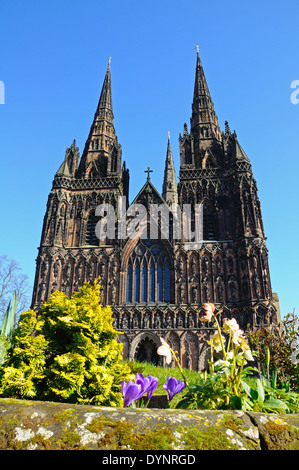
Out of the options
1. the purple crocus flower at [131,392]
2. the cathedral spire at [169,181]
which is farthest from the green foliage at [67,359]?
the cathedral spire at [169,181]

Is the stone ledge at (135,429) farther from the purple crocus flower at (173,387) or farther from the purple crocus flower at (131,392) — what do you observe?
the purple crocus flower at (173,387)

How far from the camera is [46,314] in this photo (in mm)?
9781

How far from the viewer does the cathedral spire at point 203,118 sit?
38250 mm

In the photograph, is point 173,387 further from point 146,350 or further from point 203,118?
point 203,118

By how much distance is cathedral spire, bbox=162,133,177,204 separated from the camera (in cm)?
5762

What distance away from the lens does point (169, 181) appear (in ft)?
196

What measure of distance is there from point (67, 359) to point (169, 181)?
5355cm

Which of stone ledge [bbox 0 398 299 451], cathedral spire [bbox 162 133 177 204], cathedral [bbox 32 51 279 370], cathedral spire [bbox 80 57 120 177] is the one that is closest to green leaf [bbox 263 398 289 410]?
stone ledge [bbox 0 398 299 451]

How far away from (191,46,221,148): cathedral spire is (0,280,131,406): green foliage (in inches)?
1250

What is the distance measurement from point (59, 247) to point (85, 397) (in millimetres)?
23823

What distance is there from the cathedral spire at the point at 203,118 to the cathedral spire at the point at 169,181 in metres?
17.3

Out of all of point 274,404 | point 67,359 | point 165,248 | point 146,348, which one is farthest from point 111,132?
point 274,404
